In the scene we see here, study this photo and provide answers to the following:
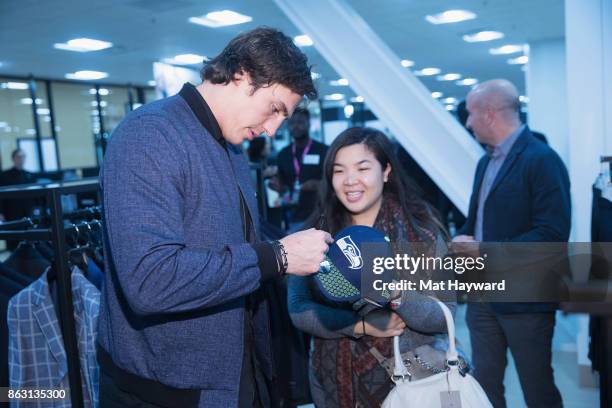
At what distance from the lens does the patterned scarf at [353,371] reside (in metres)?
1.50

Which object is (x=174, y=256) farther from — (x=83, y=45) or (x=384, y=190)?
(x=83, y=45)

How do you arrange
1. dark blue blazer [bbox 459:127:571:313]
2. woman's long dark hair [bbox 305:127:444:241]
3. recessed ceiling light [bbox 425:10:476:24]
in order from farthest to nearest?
recessed ceiling light [bbox 425:10:476:24], dark blue blazer [bbox 459:127:571:313], woman's long dark hair [bbox 305:127:444:241]

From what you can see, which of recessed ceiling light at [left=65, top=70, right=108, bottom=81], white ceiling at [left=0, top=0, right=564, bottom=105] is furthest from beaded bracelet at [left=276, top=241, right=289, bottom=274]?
recessed ceiling light at [left=65, top=70, right=108, bottom=81]

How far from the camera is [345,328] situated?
4.93 feet

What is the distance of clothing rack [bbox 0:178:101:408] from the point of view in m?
1.59

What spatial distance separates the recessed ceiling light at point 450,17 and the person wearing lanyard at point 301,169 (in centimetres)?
373

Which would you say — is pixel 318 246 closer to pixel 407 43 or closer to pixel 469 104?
pixel 469 104

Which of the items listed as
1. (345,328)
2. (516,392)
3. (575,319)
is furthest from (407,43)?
(345,328)

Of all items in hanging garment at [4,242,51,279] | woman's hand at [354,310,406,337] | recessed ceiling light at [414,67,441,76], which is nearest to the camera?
woman's hand at [354,310,406,337]

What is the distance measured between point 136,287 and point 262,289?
0.50 m

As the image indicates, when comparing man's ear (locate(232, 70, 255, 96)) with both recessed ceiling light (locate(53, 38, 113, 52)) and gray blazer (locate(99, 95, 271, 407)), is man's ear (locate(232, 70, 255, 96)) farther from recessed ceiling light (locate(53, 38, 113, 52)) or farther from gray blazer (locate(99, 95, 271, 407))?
recessed ceiling light (locate(53, 38, 113, 52))

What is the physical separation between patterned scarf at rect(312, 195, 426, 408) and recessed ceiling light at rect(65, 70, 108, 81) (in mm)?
10691

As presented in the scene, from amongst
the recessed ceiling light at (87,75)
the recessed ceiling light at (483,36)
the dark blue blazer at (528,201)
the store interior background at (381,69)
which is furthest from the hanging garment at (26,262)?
the recessed ceiling light at (87,75)

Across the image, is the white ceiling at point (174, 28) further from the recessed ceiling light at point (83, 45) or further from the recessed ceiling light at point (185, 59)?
the recessed ceiling light at point (185, 59)
